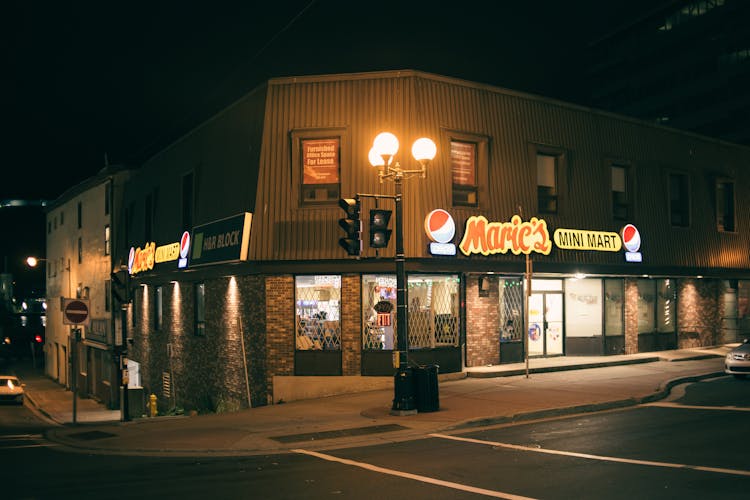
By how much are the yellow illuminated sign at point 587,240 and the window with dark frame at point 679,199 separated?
4.09m

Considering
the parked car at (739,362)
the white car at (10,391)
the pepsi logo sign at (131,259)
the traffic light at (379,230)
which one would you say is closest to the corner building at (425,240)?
the traffic light at (379,230)

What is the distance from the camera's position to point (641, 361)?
78.0ft

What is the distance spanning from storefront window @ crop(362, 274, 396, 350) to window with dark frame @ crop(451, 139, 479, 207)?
307 cm

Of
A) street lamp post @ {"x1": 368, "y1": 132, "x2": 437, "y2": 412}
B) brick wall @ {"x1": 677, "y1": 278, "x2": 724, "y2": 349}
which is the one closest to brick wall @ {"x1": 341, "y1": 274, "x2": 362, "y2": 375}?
street lamp post @ {"x1": 368, "y1": 132, "x2": 437, "y2": 412}

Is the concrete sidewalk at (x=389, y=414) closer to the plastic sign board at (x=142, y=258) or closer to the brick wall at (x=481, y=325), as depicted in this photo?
the brick wall at (x=481, y=325)

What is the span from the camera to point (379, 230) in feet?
50.4

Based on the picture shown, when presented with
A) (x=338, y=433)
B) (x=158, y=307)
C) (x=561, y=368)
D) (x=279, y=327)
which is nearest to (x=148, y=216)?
(x=158, y=307)

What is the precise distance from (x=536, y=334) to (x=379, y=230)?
10706 mm

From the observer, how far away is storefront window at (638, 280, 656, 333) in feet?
85.3

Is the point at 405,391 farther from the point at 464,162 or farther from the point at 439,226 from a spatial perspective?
the point at 464,162

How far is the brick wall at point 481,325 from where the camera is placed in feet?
70.2

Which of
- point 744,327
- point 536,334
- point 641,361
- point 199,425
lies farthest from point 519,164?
point 744,327

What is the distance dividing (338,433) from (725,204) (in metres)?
21.8

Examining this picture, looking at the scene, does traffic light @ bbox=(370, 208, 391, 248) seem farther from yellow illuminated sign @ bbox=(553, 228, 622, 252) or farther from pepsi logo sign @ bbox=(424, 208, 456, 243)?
yellow illuminated sign @ bbox=(553, 228, 622, 252)
